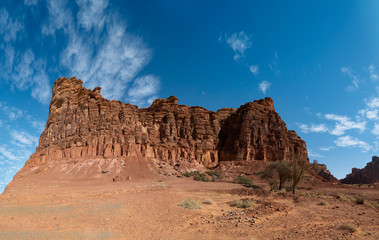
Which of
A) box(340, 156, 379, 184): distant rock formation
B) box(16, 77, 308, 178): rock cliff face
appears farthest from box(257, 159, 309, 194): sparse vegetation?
box(340, 156, 379, 184): distant rock formation

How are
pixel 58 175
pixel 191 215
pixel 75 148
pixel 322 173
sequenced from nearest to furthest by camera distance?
pixel 191 215 → pixel 58 175 → pixel 75 148 → pixel 322 173

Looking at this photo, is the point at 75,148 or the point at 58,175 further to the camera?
the point at 75,148

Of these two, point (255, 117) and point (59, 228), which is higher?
point (255, 117)

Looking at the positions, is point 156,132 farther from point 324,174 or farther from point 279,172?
point 324,174

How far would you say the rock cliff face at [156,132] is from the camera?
50219mm

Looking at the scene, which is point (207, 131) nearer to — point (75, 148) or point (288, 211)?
point (75, 148)

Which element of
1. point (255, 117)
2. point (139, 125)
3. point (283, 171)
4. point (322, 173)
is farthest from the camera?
point (322, 173)

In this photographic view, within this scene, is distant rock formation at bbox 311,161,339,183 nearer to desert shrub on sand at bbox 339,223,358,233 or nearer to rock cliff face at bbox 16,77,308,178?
rock cliff face at bbox 16,77,308,178

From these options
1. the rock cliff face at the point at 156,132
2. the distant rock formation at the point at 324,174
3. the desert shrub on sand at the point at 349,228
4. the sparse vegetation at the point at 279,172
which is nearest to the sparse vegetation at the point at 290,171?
the sparse vegetation at the point at 279,172

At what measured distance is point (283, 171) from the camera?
89.4 ft

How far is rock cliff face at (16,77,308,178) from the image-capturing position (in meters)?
50.2

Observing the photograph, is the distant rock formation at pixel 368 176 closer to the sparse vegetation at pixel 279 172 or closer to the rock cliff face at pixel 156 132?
the rock cliff face at pixel 156 132

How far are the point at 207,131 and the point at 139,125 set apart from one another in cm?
2084

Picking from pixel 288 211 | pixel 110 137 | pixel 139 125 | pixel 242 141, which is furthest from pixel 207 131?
pixel 288 211
